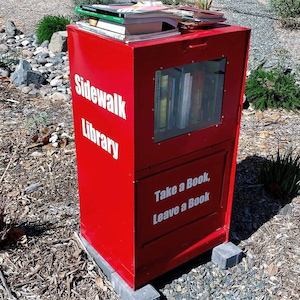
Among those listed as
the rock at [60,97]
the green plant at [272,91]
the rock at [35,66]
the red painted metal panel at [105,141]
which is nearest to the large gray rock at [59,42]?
the rock at [35,66]

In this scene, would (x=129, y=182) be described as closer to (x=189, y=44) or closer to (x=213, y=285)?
(x=189, y=44)

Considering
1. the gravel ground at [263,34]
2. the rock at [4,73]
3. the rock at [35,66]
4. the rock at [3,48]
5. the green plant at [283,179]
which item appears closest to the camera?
the green plant at [283,179]

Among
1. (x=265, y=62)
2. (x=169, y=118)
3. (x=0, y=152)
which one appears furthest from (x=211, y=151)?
(x=265, y=62)

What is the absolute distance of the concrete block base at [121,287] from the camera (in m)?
3.07

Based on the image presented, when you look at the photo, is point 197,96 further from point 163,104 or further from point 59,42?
point 59,42

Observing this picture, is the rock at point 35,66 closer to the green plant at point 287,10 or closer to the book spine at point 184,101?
the book spine at point 184,101

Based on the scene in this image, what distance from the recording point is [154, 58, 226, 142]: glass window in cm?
275

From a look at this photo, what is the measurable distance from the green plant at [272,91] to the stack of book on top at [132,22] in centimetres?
334

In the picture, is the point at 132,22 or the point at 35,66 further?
the point at 35,66

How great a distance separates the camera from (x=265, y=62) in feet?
23.2

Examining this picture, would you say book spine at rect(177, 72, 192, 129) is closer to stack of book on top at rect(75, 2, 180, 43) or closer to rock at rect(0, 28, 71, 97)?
stack of book on top at rect(75, 2, 180, 43)

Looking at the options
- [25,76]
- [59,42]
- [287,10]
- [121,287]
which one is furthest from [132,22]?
[287,10]

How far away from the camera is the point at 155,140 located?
279 centimetres

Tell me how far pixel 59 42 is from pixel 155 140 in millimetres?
5583
